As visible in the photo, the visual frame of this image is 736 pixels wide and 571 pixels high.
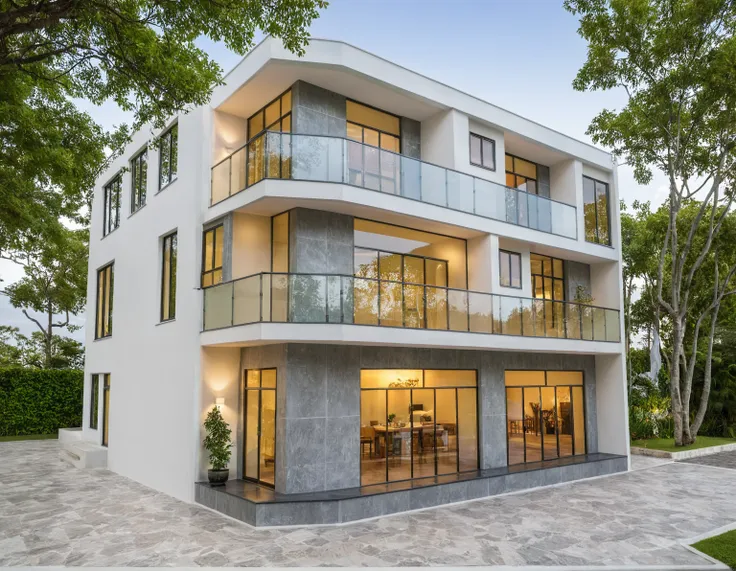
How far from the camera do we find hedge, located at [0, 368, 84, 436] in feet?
84.4

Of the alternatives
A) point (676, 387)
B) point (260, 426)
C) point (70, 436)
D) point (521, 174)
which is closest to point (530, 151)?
point (521, 174)

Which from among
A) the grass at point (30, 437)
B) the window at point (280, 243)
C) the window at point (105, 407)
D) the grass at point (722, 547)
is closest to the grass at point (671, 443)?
the grass at point (722, 547)

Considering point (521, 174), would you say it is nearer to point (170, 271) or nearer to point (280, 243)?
point (280, 243)

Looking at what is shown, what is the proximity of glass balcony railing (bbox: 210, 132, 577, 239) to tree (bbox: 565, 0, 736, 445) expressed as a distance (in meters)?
6.03

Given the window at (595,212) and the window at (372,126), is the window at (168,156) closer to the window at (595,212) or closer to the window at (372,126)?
the window at (372,126)

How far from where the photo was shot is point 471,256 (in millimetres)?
15500

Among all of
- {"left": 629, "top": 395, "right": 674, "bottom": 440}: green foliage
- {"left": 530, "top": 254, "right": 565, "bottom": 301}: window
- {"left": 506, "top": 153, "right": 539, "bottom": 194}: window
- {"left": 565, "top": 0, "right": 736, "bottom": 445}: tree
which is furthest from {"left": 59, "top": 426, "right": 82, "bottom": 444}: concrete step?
{"left": 565, "top": 0, "right": 736, "bottom": 445}: tree

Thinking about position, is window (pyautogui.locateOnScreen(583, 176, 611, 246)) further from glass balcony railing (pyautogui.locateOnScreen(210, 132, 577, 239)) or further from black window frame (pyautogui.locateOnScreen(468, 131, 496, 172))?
black window frame (pyautogui.locateOnScreen(468, 131, 496, 172))

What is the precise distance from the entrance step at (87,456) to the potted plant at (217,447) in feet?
22.9

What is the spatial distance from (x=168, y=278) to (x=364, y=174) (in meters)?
6.20

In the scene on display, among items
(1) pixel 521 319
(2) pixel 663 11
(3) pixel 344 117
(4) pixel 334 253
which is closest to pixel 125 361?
(4) pixel 334 253

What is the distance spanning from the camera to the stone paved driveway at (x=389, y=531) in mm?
9055

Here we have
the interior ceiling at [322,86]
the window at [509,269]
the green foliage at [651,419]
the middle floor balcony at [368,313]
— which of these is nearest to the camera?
the middle floor balcony at [368,313]

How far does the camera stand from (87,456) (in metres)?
17.7
